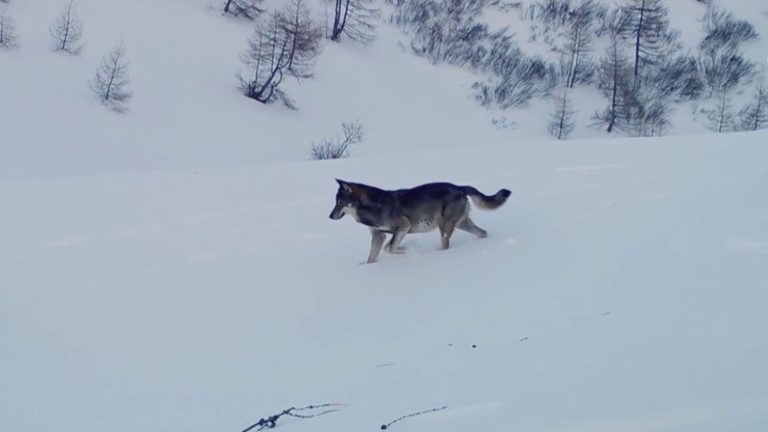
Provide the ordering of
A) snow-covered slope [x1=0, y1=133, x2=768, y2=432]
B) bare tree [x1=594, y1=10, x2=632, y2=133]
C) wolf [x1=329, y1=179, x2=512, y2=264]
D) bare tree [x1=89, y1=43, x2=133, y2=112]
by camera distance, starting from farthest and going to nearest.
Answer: bare tree [x1=594, y1=10, x2=632, y2=133], bare tree [x1=89, y1=43, x2=133, y2=112], wolf [x1=329, y1=179, x2=512, y2=264], snow-covered slope [x1=0, y1=133, x2=768, y2=432]

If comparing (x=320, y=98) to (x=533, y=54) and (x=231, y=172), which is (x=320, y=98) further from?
(x=231, y=172)

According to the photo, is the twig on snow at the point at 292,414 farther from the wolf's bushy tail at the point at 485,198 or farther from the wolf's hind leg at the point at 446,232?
the wolf's bushy tail at the point at 485,198

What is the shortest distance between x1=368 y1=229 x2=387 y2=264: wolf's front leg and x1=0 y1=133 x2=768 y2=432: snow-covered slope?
134 millimetres

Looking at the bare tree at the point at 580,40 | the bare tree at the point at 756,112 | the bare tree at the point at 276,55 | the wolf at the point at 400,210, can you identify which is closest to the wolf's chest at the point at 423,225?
the wolf at the point at 400,210

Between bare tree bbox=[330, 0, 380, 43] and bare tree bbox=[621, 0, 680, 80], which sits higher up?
bare tree bbox=[621, 0, 680, 80]

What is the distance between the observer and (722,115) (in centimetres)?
2750

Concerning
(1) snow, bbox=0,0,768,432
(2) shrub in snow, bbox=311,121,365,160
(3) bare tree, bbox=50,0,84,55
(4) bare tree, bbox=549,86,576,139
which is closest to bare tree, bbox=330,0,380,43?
(2) shrub in snow, bbox=311,121,365,160

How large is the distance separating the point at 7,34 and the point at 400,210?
2102cm

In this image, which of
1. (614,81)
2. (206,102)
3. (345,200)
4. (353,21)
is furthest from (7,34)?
(614,81)

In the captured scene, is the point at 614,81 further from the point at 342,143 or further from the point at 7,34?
the point at 7,34

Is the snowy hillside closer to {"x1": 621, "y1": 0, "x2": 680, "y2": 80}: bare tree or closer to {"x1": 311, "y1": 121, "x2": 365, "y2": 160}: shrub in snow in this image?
{"x1": 311, "y1": 121, "x2": 365, "y2": 160}: shrub in snow

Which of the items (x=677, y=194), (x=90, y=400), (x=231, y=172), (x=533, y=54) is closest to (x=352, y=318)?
(x=90, y=400)

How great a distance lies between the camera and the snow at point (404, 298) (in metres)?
3.21

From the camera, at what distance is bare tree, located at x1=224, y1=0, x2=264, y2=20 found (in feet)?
96.7
